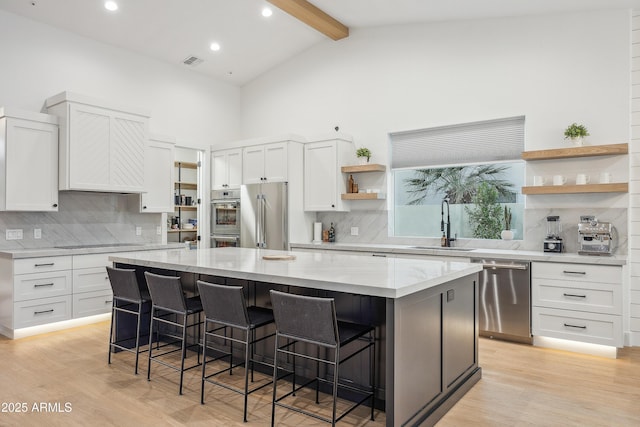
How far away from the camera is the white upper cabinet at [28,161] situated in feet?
14.3

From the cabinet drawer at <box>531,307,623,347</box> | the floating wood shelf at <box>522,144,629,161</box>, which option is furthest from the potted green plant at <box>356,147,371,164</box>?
the cabinet drawer at <box>531,307,623,347</box>

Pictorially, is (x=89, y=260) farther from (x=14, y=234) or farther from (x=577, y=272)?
(x=577, y=272)

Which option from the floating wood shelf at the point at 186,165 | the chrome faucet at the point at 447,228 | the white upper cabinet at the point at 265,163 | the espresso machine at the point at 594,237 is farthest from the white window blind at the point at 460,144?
the floating wood shelf at the point at 186,165

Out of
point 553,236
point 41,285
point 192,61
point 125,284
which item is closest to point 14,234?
point 41,285

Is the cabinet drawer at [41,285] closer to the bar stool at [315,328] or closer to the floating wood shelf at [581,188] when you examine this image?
the bar stool at [315,328]

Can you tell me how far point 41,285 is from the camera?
4383 millimetres

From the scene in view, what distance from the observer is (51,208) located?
468cm

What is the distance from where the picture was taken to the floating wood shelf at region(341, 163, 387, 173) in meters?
5.46

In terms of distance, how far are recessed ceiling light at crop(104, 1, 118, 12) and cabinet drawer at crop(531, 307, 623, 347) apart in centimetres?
535

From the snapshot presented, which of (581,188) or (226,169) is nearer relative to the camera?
(581,188)

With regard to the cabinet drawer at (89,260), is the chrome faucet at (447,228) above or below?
above

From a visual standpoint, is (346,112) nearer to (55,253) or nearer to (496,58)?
(496,58)

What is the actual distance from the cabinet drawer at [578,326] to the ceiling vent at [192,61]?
5262 millimetres

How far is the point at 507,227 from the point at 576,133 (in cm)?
A: 119
